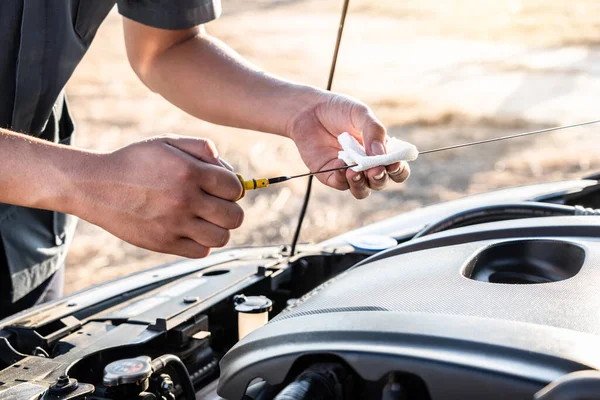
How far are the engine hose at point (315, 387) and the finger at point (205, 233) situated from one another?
11.7 inches

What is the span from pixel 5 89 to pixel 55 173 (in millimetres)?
533

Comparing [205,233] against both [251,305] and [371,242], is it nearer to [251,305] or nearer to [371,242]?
[251,305]

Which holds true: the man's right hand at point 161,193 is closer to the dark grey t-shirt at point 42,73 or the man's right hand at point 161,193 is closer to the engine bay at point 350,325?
the engine bay at point 350,325

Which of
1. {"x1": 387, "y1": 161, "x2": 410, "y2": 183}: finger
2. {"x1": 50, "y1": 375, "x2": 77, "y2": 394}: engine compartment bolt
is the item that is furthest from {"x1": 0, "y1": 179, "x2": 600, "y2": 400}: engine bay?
{"x1": 387, "y1": 161, "x2": 410, "y2": 183}: finger

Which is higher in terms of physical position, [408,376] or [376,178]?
[376,178]

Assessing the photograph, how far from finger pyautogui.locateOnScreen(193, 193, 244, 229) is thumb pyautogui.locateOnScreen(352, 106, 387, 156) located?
1.07 ft

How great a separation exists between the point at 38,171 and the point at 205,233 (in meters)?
0.26

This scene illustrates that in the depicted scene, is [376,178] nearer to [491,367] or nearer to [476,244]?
[476,244]

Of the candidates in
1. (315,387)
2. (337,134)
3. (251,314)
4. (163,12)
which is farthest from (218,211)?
(163,12)

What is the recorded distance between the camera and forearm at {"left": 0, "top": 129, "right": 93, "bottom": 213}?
1.02 m

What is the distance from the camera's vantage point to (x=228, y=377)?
932 millimetres

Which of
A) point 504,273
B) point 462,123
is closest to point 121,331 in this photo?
point 504,273

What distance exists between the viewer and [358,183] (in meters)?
1.30

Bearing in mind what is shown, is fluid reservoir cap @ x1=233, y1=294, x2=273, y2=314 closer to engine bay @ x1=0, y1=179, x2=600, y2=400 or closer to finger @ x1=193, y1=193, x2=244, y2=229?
engine bay @ x1=0, y1=179, x2=600, y2=400
